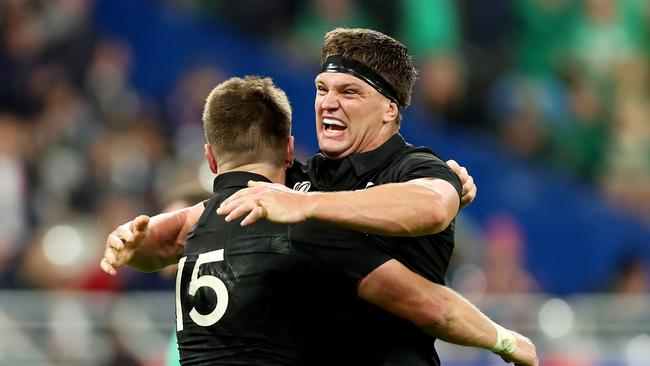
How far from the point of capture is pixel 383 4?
11438 millimetres

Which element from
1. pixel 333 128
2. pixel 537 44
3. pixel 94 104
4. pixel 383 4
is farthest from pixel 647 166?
pixel 333 128

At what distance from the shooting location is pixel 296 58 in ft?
35.9

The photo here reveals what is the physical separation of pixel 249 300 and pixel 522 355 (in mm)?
985

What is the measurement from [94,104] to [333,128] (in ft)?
18.7

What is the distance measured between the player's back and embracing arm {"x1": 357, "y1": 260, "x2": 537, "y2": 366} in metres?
0.23

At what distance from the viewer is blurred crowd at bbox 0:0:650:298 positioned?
9.21 meters

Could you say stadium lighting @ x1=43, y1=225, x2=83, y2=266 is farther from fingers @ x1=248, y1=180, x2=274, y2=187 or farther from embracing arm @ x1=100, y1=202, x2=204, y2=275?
fingers @ x1=248, y1=180, x2=274, y2=187

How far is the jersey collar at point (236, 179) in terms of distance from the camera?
4.29m

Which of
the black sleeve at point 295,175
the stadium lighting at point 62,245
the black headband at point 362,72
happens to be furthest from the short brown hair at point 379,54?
the stadium lighting at point 62,245

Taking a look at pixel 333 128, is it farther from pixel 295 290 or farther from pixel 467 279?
pixel 467 279

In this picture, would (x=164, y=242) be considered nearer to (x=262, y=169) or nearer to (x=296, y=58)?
(x=262, y=169)

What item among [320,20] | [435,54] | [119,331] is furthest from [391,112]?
[435,54]

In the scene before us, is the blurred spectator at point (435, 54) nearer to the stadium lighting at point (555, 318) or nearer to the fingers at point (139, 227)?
the stadium lighting at point (555, 318)

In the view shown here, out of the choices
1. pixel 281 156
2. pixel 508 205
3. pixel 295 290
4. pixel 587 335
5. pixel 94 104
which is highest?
pixel 94 104
